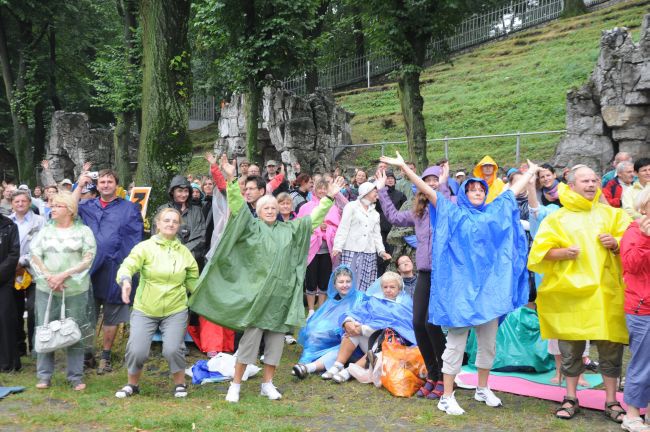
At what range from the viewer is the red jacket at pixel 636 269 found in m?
4.82

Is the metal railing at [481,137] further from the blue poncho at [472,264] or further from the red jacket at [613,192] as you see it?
the blue poncho at [472,264]

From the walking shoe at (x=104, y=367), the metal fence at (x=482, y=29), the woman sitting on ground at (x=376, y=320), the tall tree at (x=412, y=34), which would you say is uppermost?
the metal fence at (x=482, y=29)

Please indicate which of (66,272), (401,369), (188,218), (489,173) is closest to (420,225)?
(489,173)

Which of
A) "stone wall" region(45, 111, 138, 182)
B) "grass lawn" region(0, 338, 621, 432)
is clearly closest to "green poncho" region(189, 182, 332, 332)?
"grass lawn" region(0, 338, 621, 432)

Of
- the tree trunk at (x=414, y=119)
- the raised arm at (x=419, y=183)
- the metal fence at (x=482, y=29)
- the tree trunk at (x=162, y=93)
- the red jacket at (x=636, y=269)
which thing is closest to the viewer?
the red jacket at (x=636, y=269)

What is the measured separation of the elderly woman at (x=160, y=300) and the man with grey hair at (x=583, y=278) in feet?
10.2

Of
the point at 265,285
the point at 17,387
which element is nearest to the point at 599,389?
the point at 265,285

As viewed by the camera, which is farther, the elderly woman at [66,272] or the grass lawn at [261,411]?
the elderly woman at [66,272]

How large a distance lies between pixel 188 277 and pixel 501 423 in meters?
3.05

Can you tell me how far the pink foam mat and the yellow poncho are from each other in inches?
30.9

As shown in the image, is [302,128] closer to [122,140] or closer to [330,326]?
[122,140]

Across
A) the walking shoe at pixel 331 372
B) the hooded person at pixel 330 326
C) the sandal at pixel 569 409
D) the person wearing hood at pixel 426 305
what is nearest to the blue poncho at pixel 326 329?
the hooded person at pixel 330 326

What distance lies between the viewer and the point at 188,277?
623 cm

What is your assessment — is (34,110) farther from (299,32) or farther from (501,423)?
(501,423)
